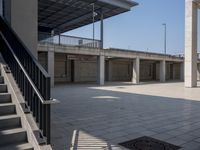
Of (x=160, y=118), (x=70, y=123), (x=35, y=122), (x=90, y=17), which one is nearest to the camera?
(x=35, y=122)

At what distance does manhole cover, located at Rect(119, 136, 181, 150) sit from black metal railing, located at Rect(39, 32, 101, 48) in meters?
13.6

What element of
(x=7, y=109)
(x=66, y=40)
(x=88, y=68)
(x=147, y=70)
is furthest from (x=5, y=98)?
(x=147, y=70)

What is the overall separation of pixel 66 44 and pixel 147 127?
45.8 feet

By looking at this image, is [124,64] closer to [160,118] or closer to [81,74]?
[81,74]

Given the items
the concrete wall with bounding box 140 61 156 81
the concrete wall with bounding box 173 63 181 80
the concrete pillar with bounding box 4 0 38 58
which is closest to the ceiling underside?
the concrete wall with bounding box 140 61 156 81

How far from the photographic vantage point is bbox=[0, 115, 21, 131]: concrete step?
3494 mm

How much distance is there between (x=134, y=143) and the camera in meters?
4.07

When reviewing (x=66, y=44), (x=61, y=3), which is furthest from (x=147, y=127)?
(x=61, y=3)

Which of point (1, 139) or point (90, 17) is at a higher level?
point (90, 17)

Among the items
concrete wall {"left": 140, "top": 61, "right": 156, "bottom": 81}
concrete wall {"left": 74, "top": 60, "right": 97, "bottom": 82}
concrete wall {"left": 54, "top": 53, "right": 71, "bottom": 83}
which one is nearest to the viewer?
concrete wall {"left": 54, "top": 53, "right": 71, "bottom": 83}

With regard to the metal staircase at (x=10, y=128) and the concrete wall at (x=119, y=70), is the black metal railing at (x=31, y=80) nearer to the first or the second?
the metal staircase at (x=10, y=128)

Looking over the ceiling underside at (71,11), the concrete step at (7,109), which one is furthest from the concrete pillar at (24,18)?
the ceiling underside at (71,11)

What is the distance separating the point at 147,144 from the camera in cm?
403

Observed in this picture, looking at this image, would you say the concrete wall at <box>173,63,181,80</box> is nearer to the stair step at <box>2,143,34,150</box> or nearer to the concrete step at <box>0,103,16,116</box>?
the concrete step at <box>0,103,16,116</box>
